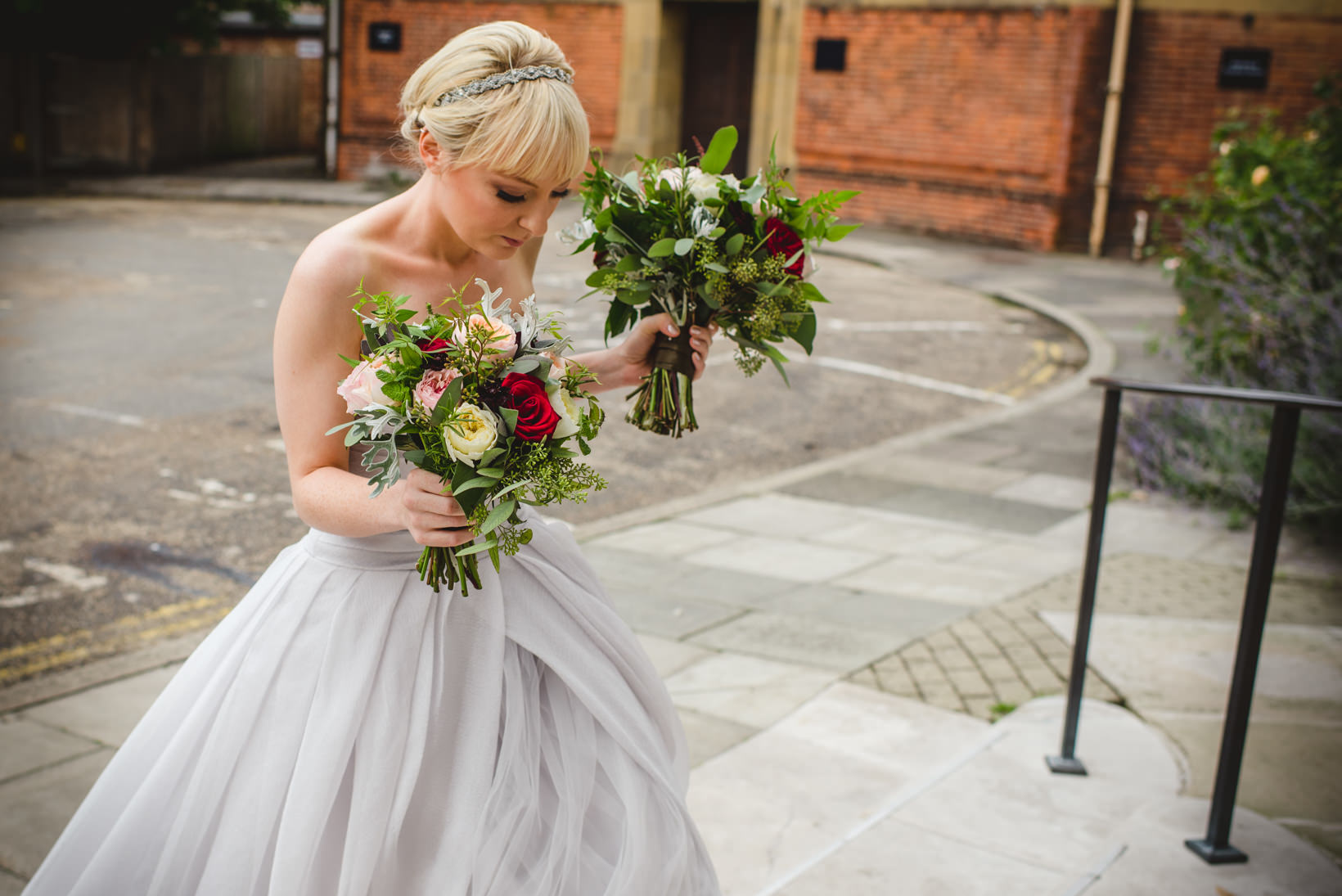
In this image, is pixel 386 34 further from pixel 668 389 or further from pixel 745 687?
pixel 668 389

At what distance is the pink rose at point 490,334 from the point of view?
191 cm

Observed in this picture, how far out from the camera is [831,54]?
19.8m

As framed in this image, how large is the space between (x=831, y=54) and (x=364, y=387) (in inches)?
753

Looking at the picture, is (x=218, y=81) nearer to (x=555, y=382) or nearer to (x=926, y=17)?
(x=926, y=17)

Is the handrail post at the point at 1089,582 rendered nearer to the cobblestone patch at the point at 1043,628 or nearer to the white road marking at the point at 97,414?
the cobblestone patch at the point at 1043,628

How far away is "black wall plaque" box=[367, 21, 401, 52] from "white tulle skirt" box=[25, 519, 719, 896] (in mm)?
21674

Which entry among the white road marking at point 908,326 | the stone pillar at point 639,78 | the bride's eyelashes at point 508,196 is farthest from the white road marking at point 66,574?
the stone pillar at point 639,78

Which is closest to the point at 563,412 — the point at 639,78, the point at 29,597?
the point at 29,597

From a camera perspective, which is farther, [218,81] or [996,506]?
[218,81]

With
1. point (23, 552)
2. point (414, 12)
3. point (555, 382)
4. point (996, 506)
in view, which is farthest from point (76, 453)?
point (414, 12)

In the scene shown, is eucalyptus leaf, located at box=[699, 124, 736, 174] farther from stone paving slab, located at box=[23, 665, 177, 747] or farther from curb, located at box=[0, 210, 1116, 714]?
curb, located at box=[0, 210, 1116, 714]

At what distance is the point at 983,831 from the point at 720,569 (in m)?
2.45

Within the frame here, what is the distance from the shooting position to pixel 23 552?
563cm

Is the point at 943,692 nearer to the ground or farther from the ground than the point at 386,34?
nearer to the ground
